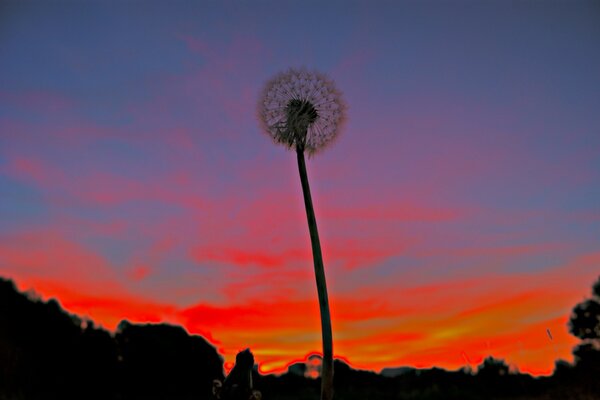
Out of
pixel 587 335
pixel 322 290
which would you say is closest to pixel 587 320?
pixel 587 335

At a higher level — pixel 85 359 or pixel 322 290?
pixel 85 359

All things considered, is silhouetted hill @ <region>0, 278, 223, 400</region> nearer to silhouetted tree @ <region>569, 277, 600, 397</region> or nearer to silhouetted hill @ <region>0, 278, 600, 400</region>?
silhouetted hill @ <region>0, 278, 600, 400</region>

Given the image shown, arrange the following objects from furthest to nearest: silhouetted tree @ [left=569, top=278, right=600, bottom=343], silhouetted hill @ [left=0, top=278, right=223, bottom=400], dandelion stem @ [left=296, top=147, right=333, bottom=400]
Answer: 1. silhouetted tree @ [left=569, top=278, right=600, bottom=343]
2. silhouetted hill @ [left=0, top=278, right=223, bottom=400]
3. dandelion stem @ [left=296, top=147, right=333, bottom=400]

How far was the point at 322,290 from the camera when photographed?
2367 cm

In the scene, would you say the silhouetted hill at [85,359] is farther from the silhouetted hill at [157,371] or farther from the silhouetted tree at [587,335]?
the silhouetted tree at [587,335]

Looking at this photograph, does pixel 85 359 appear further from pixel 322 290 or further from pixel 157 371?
pixel 322 290

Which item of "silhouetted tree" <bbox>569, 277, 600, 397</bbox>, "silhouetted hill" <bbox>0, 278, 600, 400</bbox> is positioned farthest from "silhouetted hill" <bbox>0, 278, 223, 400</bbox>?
"silhouetted tree" <bbox>569, 277, 600, 397</bbox>

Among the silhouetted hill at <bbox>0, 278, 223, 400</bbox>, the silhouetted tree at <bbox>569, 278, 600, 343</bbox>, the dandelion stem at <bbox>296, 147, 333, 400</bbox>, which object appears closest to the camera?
the dandelion stem at <bbox>296, 147, 333, 400</bbox>

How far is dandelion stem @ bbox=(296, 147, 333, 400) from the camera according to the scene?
22281mm

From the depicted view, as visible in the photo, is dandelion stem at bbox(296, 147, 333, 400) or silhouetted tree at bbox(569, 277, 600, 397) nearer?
dandelion stem at bbox(296, 147, 333, 400)

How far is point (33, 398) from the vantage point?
2692 centimetres

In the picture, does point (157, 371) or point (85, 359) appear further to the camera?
point (157, 371)

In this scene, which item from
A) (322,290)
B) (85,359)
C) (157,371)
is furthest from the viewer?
(157,371)

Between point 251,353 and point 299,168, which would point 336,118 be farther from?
point 251,353
